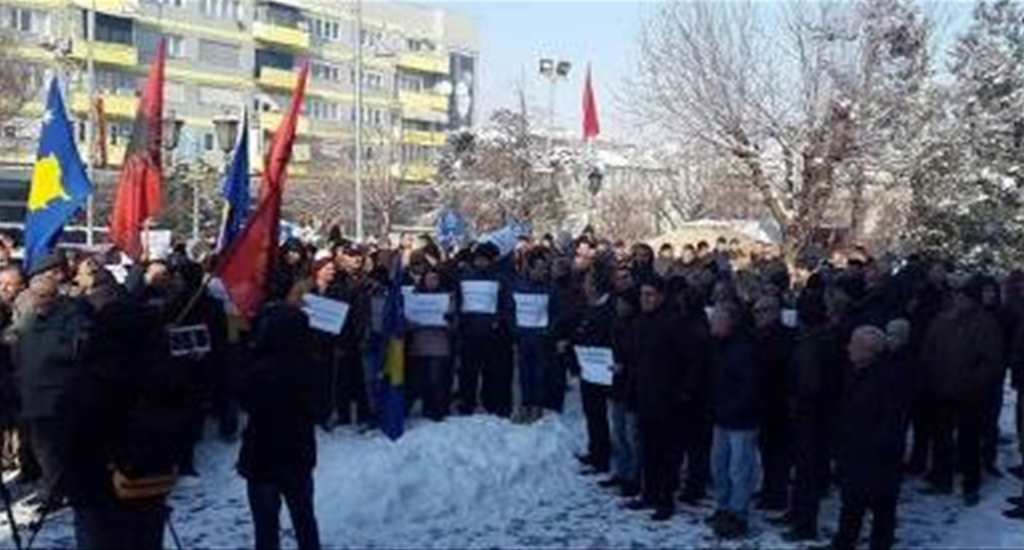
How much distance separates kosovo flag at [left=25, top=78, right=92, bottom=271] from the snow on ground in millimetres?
2588

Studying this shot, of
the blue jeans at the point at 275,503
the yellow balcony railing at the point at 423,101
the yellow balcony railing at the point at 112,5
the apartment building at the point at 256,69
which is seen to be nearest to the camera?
the blue jeans at the point at 275,503

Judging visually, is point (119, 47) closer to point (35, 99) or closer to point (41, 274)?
point (35, 99)

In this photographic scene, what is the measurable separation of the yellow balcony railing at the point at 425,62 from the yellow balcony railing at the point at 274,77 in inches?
427

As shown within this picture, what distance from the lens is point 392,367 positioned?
13.9m

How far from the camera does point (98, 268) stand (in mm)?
12906

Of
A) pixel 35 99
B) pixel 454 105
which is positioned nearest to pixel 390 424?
pixel 35 99

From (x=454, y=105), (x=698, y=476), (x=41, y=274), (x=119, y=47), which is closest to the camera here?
(x=41, y=274)

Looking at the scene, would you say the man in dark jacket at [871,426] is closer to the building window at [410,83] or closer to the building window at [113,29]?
the building window at [113,29]

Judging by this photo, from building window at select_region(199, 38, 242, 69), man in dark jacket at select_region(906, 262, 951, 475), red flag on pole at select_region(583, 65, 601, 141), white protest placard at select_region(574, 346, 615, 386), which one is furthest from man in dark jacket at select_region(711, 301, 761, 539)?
building window at select_region(199, 38, 242, 69)

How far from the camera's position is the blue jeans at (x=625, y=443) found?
42.7 feet

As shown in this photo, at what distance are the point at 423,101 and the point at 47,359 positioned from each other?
278 ft

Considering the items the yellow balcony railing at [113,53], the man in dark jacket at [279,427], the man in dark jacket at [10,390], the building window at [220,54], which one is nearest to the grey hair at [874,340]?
the man in dark jacket at [279,427]

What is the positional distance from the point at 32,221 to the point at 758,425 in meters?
7.26

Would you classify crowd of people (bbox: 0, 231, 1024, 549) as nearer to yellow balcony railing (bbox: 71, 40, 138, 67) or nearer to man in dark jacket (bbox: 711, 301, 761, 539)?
man in dark jacket (bbox: 711, 301, 761, 539)
